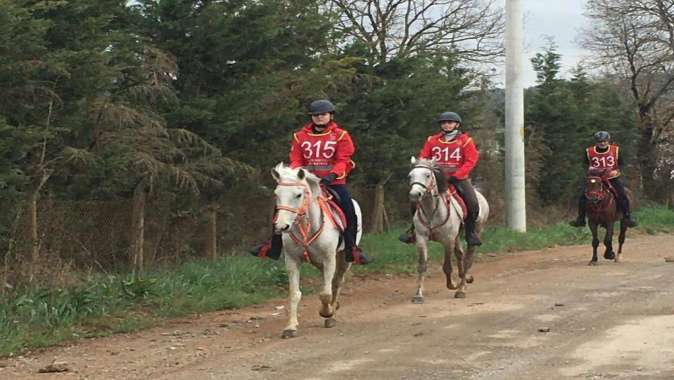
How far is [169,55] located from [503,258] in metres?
10.2

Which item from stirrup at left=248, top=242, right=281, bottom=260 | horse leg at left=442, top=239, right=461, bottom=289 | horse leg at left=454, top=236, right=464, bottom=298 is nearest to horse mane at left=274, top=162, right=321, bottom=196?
stirrup at left=248, top=242, right=281, bottom=260

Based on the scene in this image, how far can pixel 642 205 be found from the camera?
40031 mm

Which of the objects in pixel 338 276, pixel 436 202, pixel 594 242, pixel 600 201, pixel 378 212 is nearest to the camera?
pixel 338 276

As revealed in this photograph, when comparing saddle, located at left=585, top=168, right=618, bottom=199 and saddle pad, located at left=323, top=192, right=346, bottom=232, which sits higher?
saddle, located at left=585, top=168, right=618, bottom=199

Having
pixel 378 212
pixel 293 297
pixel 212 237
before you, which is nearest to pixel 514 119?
pixel 378 212

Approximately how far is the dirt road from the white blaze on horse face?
4.49 feet

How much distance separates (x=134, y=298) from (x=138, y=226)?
300 centimetres

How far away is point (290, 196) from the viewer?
10.4 m

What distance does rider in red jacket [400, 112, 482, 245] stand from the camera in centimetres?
1475

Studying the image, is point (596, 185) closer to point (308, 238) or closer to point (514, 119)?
point (514, 119)

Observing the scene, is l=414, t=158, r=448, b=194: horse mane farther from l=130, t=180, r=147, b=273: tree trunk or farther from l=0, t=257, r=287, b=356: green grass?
l=130, t=180, r=147, b=273: tree trunk

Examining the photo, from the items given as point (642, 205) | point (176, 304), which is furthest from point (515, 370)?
point (642, 205)

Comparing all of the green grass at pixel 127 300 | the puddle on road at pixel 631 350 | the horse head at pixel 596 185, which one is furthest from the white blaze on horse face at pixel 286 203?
the horse head at pixel 596 185

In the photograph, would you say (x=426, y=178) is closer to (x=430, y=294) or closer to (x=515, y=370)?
(x=430, y=294)
